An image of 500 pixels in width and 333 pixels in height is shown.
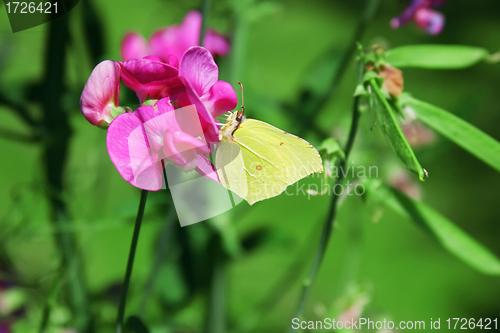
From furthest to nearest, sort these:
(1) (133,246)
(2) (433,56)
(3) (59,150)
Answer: (3) (59,150)
(2) (433,56)
(1) (133,246)

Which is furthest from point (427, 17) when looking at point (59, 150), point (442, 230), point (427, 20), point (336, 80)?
point (59, 150)

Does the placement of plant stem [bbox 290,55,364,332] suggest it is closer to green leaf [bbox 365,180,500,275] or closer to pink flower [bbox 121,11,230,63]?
green leaf [bbox 365,180,500,275]

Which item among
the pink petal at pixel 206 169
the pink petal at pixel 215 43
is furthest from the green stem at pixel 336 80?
the pink petal at pixel 206 169

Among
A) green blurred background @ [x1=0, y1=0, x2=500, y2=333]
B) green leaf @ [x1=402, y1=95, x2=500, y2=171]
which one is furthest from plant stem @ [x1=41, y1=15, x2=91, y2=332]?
green leaf @ [x1=402, y1=95, x2=500, y2=171]

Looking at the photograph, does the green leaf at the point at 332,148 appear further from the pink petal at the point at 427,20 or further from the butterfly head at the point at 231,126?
the pink petal at the point at 427,20

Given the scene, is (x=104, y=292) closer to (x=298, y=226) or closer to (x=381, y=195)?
(x=381, y=195)

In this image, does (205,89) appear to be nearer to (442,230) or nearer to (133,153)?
(133,153)

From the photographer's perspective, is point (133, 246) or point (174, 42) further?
point (174, 42)
